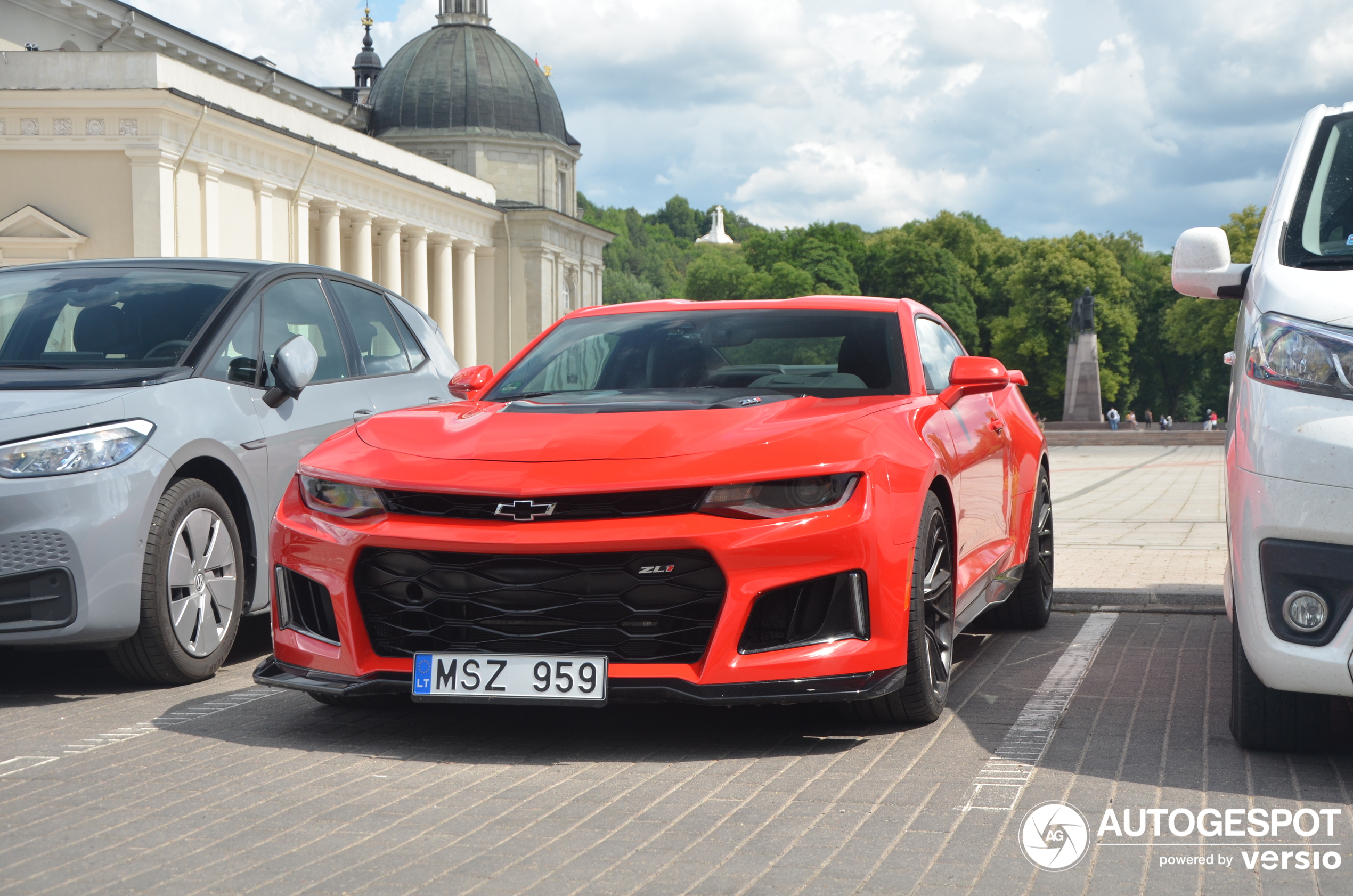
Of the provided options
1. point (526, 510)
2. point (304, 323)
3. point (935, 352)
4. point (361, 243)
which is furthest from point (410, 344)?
point (361, 243)

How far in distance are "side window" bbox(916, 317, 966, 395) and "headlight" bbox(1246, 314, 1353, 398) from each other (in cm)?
158

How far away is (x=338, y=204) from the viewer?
56.2 meters

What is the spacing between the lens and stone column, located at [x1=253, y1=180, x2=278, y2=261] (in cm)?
4900

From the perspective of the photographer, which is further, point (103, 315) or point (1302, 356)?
point (103, 315)

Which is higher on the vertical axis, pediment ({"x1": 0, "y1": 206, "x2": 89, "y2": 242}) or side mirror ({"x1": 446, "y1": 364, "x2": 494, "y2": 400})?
pediment ({"x1": 0, "y1": 206, "x2": 89, "y2": 242})

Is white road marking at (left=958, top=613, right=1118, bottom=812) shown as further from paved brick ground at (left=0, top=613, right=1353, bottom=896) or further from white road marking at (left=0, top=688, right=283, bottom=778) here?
white road marking at (left=0, top=688, right=283, bottom=778)

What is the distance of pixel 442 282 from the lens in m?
71.8

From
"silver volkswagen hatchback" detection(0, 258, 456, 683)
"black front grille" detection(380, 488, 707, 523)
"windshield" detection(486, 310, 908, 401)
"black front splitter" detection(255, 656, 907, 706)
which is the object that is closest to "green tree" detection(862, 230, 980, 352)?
"silver volkswagen hatchback" detection(0, 258, 456, 683)

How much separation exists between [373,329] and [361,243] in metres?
54.0

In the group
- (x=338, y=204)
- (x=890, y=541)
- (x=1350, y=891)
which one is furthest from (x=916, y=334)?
(x=338, y=204)

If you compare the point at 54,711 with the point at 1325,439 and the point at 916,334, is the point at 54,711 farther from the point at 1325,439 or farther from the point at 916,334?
the point at 1325,439

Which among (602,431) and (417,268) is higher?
(417,268)

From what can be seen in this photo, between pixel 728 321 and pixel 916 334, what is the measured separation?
74 cm

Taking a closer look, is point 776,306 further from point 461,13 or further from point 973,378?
point 461,13
